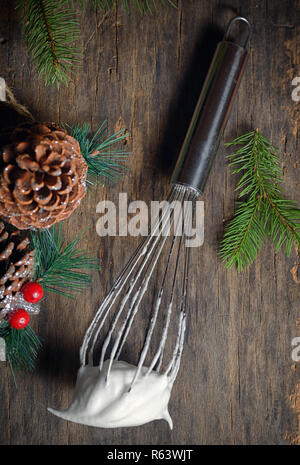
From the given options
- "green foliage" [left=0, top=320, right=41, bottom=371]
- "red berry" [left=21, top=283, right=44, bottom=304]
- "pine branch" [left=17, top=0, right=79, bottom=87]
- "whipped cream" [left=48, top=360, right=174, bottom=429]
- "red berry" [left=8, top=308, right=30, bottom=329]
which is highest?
"pine branch" [left=17, top=0, right=79, bottom=87]

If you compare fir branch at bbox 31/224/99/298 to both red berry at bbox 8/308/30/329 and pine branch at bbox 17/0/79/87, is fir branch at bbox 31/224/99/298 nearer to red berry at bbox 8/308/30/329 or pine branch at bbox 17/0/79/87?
red berry at bbox 8/308/30/329

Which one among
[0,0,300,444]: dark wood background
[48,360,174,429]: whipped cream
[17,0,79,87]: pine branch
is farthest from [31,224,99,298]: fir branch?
[17,0,79,87]: pine branch

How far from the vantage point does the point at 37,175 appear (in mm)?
498

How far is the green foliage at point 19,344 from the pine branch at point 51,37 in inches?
15.8

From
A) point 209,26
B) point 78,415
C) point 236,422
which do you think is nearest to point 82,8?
point 209,26

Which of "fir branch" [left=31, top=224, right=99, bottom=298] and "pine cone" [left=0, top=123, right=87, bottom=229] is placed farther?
"fir branch" [left=31, top=224, right=99, bottom=298]

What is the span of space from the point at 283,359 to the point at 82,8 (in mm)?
698

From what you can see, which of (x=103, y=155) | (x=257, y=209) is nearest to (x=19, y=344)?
(x=103, y=155)

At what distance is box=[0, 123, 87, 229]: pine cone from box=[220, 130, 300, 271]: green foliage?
0.92ft

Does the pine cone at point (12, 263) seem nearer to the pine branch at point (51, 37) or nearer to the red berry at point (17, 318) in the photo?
the red berry at point (17, 318)

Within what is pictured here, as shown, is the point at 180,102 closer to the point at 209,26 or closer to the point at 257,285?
the point at 209,26

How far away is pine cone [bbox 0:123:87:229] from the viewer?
49 cm

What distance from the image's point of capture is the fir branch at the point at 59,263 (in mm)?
605

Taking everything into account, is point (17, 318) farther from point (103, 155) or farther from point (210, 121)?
point (210, 121)
